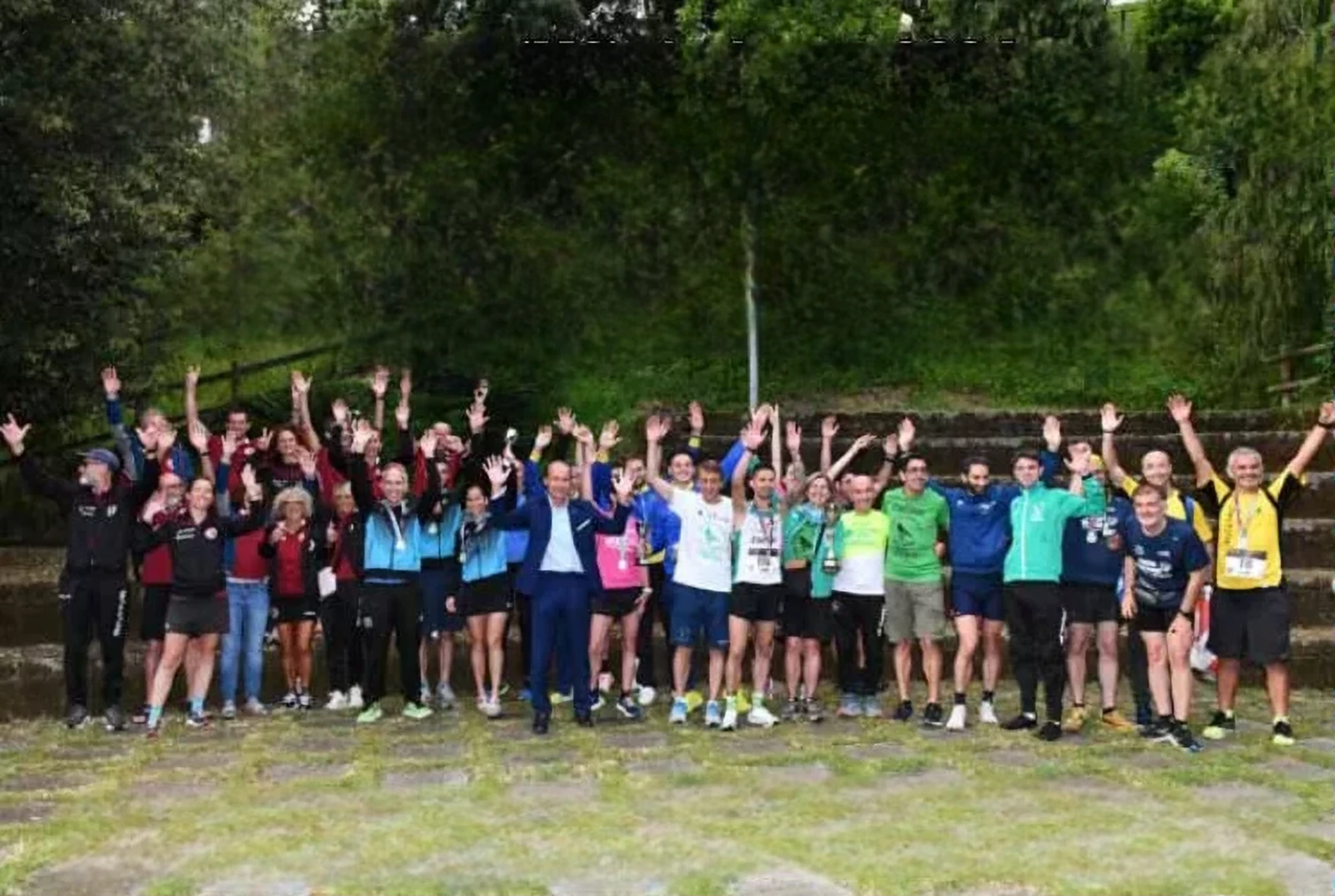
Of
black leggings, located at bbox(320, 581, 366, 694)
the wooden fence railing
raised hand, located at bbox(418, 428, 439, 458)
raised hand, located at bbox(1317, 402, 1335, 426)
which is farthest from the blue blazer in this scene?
the wooden fence railing

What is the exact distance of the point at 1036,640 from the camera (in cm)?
870

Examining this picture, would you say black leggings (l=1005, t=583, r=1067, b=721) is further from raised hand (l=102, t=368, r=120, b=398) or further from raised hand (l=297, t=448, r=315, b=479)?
raised hand (l=102, t=368, r=120, b=398)

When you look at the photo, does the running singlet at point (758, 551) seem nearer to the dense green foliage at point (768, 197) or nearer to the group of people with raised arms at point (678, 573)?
the group of people with raised arms at point (678, 573)

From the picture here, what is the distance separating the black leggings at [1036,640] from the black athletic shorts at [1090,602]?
0.09 m

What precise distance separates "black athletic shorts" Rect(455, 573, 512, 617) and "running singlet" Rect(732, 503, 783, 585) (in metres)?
1.76

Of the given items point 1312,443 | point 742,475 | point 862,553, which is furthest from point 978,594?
point 1312,443

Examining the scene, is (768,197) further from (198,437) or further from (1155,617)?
(1155,617)

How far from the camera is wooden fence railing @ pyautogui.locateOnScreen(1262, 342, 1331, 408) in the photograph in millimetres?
16953

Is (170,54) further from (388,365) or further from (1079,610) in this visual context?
(1079,610)

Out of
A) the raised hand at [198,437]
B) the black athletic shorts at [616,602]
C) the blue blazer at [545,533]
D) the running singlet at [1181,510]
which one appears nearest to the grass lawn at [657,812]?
the black athletic shorts at [616,602]

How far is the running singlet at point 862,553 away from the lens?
363 inches

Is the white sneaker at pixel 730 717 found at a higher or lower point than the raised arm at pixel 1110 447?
lower

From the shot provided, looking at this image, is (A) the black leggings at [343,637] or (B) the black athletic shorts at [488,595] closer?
(B) the black athletic shorts at [488,595]

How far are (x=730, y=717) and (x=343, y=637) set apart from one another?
315 cm
